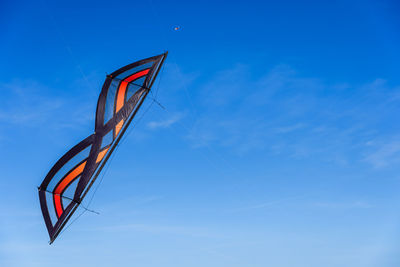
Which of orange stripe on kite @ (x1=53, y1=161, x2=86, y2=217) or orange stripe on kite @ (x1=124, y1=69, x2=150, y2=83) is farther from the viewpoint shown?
orange stripe on kite @ (x1=124, y1=69, x2=150, y2=83)

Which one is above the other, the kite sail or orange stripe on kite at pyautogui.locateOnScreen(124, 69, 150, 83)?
orange stripe on kite at pyautogui.locateOnScreen(124, 69, 150, 83)

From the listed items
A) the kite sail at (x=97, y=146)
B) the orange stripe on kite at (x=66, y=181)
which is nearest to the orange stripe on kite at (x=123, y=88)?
the kite sail at (x=97, y=146)

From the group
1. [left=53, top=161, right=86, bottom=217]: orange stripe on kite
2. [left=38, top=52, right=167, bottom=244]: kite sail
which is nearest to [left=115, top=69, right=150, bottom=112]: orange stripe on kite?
[left=38, top=52, right=167, bottom=244]: kite sail

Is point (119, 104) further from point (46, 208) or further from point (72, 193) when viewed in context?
point (46, 208)

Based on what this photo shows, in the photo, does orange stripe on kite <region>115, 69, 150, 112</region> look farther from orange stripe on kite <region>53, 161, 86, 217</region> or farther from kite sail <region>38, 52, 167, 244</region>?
orange stripe on kite <region>53, 161, 86, 217</region>

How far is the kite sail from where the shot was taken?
10406mm

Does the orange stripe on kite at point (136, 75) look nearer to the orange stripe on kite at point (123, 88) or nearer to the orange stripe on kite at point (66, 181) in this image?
the orange stripe on kite at point (123, 88)

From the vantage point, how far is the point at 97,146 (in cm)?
1073

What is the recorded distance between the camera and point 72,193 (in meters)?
11.1

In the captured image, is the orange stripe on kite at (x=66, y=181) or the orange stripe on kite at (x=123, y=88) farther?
the orange stripe on kite at (x=123, y=88)

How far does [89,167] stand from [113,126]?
1676 millimetres

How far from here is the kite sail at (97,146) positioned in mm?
10406

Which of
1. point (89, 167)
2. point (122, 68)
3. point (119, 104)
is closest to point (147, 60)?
point (122, 68)

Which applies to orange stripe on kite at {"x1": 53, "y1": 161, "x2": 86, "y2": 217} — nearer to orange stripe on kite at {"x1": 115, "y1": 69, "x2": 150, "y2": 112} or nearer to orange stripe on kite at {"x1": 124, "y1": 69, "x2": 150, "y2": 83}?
orange stripe on kite at {"x1": 115, "y1": 69, "x2": 150, "y2": 112}
